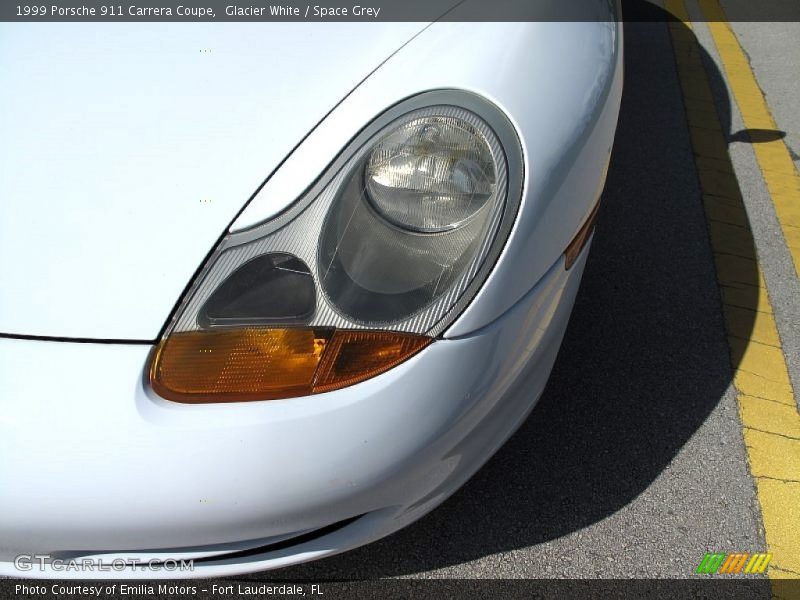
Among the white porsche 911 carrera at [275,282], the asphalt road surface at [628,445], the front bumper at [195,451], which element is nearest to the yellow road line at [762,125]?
the asphalt road surface at [628,445]

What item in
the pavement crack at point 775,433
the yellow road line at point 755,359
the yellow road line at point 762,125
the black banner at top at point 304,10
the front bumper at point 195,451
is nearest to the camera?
the front bumper at point 195,451

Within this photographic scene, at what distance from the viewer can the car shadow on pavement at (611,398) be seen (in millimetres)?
1683

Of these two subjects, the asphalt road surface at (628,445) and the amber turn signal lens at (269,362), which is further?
the asphalt road surface at (628,445)

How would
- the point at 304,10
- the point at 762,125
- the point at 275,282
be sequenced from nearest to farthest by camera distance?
1. the point at 275,282
2. the point at 304,10
3. the point at 762,125

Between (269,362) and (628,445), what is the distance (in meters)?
1.13

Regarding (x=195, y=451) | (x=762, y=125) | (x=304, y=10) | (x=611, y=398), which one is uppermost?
(x=304, y=10)

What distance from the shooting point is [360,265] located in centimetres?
126

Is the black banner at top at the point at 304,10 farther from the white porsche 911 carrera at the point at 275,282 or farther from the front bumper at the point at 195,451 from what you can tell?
the front bumper at the point at 195,451

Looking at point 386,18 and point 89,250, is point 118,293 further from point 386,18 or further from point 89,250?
point 386,18

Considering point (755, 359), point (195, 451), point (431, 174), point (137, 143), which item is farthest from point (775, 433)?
point (137, 143)

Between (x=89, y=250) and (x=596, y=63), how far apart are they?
1107 mm

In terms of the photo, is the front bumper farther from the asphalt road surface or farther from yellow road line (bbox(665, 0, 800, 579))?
yellow road line (bbox(665, 0, 800, 579))

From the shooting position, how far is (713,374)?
2146 mm

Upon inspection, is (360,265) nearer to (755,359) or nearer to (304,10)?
(304,10)
